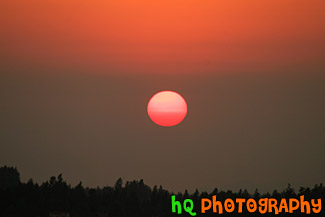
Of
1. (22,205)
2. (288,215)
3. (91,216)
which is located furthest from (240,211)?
(22,205)

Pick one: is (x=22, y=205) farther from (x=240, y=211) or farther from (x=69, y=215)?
(x=240, y=211)

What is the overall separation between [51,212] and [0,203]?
12733mm

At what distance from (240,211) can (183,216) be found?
13039 millimetres

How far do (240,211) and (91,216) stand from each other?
1331 inches

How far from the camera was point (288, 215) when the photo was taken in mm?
198000

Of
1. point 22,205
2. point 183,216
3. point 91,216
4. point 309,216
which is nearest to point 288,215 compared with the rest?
point 309,216

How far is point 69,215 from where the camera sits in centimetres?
19738

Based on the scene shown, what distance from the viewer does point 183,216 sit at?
200 meters

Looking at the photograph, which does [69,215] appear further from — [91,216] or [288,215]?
[288,215]

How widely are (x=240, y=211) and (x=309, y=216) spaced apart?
16145mm

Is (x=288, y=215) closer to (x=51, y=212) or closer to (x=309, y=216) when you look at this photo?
(x=309, y=216)

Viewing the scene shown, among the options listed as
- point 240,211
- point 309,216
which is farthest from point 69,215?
point 309,216

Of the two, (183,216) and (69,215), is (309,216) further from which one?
(69,215)

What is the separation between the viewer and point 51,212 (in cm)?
19412
